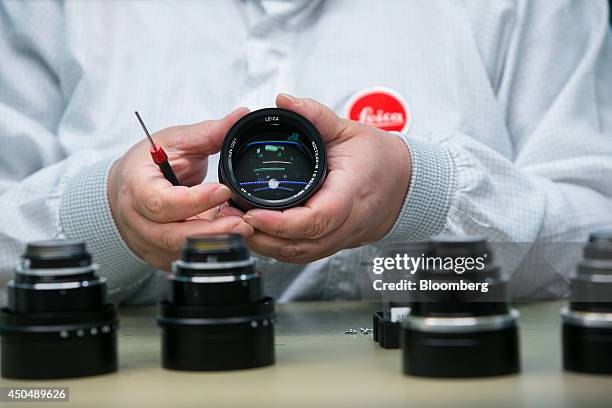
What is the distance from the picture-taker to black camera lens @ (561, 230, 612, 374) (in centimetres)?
78

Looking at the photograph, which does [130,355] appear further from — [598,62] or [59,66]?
[598,62]

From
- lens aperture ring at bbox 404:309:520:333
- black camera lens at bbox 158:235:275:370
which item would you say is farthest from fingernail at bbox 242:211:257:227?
lens aperture ring at bbox 404:309:520:333

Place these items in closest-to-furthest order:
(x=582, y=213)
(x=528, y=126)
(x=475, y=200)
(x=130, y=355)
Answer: (x=130, y=355) → (x=475, y=200) → (x=582, y=213) → (x=528, y=126)

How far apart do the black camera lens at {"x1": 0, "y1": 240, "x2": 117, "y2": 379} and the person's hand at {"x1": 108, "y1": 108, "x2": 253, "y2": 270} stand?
12.4 inches

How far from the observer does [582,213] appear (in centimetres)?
165

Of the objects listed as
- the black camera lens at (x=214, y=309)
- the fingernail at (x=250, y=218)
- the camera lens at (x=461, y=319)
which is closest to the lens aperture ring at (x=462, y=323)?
the camera lens at (x=461, y=319)

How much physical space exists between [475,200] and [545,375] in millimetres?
672

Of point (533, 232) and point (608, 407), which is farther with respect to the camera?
point (533, 232)

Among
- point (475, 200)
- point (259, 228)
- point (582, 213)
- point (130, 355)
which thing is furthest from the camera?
point (582, 213)

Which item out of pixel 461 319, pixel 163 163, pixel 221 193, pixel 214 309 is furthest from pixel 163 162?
pixel 461 319

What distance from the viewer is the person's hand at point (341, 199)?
3.87 ft

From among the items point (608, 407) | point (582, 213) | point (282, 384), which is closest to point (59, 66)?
point (582, 213)

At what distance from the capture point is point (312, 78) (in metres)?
1.74

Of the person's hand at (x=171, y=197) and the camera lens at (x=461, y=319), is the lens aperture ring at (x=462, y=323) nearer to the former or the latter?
the camera lens at (x=461, y=319)
